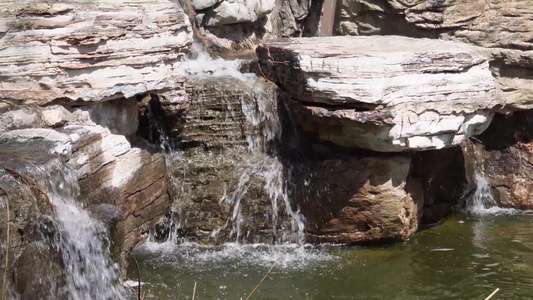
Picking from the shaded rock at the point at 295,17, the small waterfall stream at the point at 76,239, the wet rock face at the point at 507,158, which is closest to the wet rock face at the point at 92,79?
the small waterfall stream at the point at 76,239

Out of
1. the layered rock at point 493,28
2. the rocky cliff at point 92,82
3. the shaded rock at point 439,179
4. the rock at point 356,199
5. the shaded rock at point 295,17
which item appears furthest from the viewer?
the shaded rock at point 295,17

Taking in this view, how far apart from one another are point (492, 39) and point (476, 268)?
2089 mm

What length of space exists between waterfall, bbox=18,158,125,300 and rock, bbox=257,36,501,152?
2007 mm

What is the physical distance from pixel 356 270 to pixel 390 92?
1.20m

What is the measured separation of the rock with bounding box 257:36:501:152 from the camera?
6023 mm

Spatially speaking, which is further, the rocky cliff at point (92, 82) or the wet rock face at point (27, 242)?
the rocky cliff at point (92, 82)

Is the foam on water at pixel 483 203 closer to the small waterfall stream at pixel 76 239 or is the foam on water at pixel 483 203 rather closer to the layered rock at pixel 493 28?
the layered rock at pixel 493 28

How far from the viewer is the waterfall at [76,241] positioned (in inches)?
175

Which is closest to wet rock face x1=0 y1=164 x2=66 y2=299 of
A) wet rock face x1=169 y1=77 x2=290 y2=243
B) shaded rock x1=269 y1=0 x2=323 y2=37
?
wet rock face x1=169 y1=77 x2=290 y2=243

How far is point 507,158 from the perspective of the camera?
780 centimetres

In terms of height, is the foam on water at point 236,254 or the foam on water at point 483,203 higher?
the foam on water at point 483,203

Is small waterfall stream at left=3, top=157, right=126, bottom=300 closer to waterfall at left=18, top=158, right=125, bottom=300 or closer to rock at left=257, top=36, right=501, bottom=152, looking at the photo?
waterfall at left=18, top=158, right=125, bottom=300

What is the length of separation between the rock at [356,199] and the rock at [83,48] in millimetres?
1443

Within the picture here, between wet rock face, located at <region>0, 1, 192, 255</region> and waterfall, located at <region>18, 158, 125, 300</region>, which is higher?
wet rock face, located at <region>0, 1, 192, 255</region>
